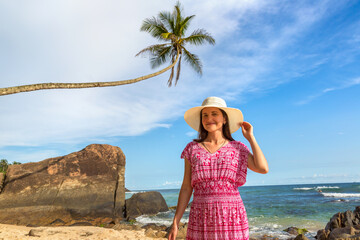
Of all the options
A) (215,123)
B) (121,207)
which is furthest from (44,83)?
(121,207)

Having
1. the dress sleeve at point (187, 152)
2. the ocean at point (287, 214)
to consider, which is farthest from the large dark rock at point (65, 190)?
the dress sleeve at point (187, 152)

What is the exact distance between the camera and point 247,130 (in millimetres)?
2850

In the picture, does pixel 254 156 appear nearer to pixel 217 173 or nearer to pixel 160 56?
pixel 217 173

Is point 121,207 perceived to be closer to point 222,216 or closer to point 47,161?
point 47,161

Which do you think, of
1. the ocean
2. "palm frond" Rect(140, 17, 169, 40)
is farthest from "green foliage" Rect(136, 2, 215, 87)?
the ocean

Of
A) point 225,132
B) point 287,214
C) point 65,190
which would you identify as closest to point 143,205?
point 65,190

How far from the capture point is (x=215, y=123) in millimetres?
2865

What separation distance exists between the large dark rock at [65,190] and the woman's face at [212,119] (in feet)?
42.3

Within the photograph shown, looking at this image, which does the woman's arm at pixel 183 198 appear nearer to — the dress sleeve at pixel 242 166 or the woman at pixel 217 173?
the woman at pixel 217 173

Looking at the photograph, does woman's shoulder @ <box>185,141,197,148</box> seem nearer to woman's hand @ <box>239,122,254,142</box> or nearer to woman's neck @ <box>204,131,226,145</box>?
woman's neck @ <box>204,131,226,145</box>

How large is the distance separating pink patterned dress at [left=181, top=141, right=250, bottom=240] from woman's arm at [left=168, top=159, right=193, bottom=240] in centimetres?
8

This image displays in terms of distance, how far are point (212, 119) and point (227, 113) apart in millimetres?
194

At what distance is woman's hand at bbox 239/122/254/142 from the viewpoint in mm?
2805

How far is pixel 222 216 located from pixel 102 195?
13.5 meters
